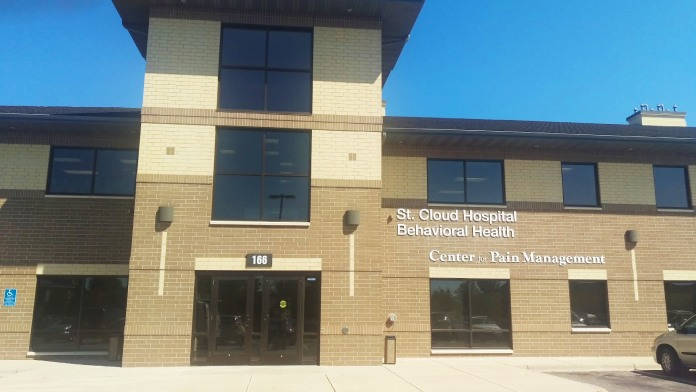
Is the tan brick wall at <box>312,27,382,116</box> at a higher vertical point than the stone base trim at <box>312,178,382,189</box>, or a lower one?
higher

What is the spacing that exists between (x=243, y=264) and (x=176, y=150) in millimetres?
3333

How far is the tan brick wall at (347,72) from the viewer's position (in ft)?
48.1

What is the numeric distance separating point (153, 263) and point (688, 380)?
12.8m

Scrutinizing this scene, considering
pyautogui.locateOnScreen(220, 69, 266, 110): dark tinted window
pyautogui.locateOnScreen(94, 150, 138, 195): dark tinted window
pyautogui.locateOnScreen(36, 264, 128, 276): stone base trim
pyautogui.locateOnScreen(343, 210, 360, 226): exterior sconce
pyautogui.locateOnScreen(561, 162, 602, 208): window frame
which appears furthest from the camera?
pyautogui.locateOnScreen(561, 162, 602, 208): window frame

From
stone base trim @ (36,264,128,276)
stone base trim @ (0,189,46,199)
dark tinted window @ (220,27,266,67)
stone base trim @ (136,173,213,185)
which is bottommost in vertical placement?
stone base trim @ (36,264,128,276)

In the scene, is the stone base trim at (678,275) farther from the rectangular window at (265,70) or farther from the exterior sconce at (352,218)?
the rectangular window at (265,70)

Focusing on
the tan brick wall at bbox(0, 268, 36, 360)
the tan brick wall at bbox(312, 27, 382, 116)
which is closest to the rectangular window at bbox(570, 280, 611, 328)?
the tan brick wall at bbox(312, 27, 382, 116)

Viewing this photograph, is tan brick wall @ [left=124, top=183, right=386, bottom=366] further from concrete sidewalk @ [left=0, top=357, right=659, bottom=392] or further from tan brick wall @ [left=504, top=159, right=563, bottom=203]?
tan brick wall @ [left=504, top=159, right=563, bottom=203]

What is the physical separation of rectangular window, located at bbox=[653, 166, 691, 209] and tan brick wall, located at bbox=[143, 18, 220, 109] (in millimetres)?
13752

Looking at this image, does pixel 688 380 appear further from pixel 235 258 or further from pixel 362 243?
pixel 235 258

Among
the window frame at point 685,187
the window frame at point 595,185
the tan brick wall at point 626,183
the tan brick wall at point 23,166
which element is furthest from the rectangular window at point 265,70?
the window frame at point 685,187

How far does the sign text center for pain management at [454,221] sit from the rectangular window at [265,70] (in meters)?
4.50

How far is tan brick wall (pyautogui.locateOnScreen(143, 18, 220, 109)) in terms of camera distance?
1419 centimetres

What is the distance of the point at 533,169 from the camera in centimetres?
1705
